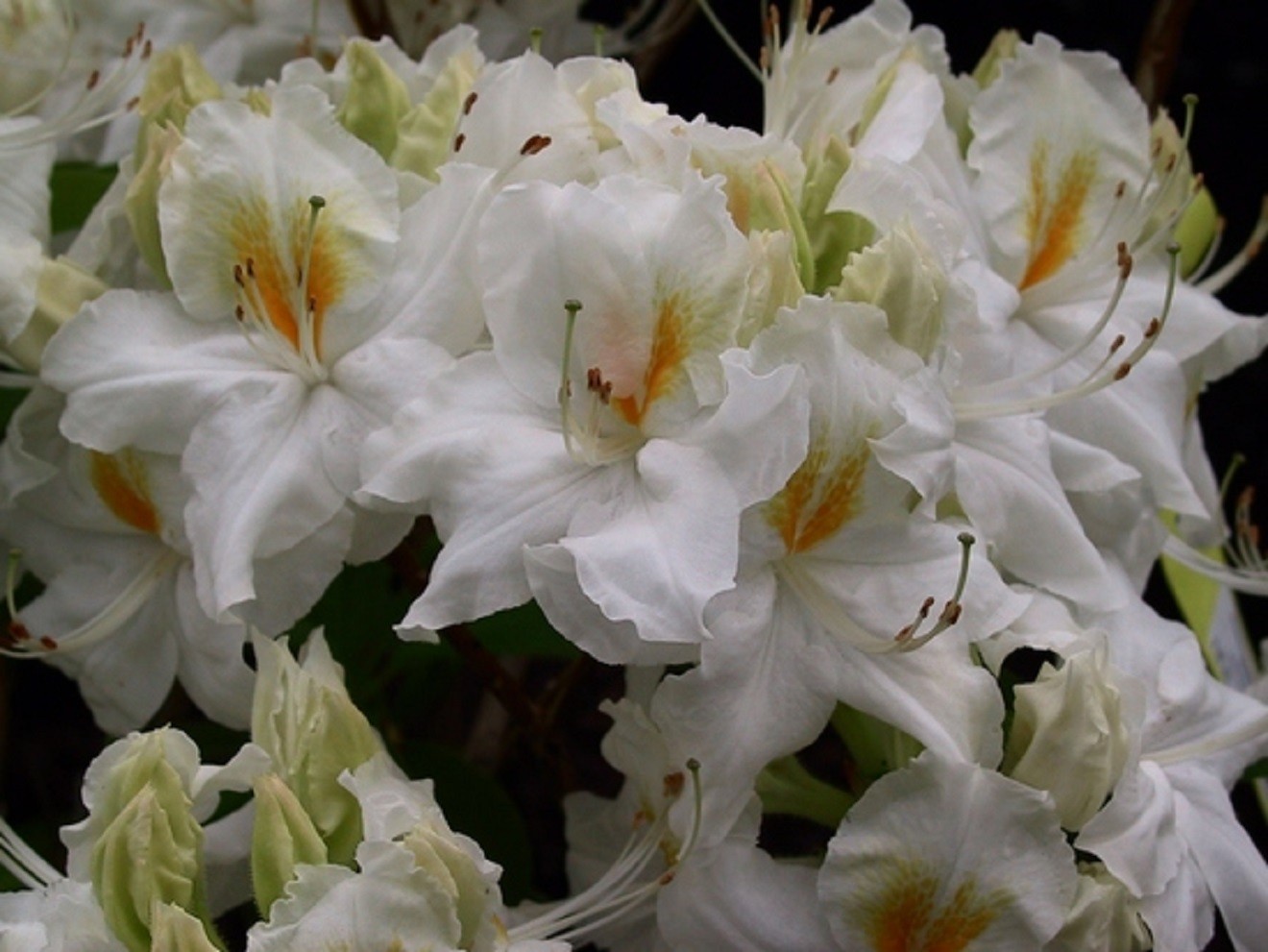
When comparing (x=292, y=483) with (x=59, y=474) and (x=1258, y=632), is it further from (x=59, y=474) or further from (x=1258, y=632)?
(x=1258, y=632)

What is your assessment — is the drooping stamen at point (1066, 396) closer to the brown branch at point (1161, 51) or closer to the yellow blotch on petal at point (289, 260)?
the yellow blotch on petal at point (289, 260)

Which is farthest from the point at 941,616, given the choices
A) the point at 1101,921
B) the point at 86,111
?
the point at 86,111

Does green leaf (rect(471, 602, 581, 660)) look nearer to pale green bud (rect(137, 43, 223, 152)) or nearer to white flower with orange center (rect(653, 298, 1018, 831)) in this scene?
white flower with orange center (rect(653, 298, 1018, 831))

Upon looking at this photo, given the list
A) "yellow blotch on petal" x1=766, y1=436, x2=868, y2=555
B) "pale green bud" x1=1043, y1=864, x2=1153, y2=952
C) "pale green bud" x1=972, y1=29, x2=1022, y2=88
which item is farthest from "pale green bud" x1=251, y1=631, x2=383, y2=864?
"pale green bud" x1=972, y1=29, x2=1022, y2=88

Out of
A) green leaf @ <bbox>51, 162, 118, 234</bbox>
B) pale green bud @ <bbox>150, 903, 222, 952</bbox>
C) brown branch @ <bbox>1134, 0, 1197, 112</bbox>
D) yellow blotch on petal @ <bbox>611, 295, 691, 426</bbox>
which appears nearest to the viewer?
pale green bud @ <bbox>150, 903, 222, 952</bbox>

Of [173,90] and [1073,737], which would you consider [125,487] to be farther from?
[1073,737]

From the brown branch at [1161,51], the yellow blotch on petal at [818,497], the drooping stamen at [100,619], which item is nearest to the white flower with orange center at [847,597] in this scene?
the yellow blotch on petal at [818,497]

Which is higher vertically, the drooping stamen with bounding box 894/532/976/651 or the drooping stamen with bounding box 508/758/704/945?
the drooping stamen with bounding box 894/532/976/651
